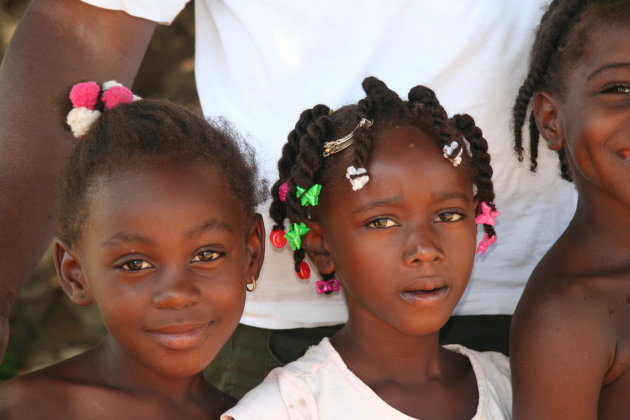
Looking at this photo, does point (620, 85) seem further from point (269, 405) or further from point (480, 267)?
point (269, 405)

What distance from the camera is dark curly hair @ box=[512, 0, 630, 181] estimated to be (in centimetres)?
245

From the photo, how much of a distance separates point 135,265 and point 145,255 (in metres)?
0.04

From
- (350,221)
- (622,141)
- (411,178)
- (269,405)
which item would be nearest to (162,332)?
(269,405)

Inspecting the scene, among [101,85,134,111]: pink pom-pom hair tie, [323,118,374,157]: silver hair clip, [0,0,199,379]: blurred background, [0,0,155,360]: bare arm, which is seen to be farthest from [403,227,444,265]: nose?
[0,0,199,379]: blurred background

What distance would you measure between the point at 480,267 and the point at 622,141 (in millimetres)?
492

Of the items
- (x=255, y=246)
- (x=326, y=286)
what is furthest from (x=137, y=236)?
(x=326, y=286)

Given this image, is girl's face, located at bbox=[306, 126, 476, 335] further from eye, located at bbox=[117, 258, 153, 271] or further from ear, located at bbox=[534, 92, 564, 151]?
eye, located at bbox=[117, 258, 153, 271]

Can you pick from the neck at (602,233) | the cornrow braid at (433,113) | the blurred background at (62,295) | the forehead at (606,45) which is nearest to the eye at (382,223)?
the cornrow braid at (433,113)

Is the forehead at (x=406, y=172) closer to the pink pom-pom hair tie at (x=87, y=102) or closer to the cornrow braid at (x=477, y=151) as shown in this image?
the cornrow braid at (x=477, y=151)

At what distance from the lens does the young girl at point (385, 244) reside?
2.39 m

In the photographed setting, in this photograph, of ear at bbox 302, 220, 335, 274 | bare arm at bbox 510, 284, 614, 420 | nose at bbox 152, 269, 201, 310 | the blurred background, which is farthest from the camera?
the blurred background

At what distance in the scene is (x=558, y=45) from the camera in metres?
2.51

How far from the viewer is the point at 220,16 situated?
2656mm

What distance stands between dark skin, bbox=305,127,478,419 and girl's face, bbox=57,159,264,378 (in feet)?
0.96
